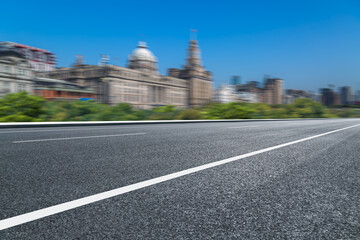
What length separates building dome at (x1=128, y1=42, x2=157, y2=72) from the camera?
380 feet

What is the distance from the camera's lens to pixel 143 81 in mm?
102438

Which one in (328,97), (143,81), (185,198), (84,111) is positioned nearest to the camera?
(185,198)

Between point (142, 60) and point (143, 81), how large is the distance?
18638mm

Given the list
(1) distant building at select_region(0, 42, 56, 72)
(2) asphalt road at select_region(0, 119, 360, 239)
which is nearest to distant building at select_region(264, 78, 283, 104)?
(1) distant building at select_region(0, 42, 56, 72)

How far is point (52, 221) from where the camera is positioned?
2.01 m

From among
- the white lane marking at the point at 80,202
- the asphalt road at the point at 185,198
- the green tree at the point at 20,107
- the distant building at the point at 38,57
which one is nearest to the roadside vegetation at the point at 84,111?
the green tree at the point at 20,107

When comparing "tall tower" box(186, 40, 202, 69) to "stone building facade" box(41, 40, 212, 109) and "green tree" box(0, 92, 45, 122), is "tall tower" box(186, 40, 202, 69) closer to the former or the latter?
"stone building facade" box(41, 40, 212, 109)

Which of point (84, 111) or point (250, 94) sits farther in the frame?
point (250, 94)

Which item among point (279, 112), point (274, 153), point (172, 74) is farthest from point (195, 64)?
point (274, 153)

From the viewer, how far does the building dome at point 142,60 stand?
115688mm

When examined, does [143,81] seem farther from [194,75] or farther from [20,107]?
[20,107]

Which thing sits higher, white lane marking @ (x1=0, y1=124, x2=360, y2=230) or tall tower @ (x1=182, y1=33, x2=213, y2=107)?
tall tower @ (x1=182, y1=33, x2=213, y2=107)

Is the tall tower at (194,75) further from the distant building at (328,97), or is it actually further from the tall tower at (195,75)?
the distant building at (328,97)

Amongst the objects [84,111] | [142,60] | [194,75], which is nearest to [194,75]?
[194,75]
